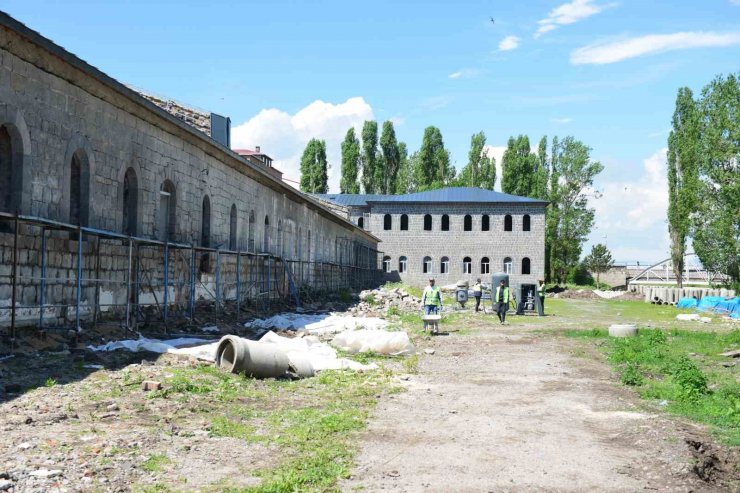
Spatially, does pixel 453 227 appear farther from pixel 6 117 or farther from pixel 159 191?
pixel 6 117

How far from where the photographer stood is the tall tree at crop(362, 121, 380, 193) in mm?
72750

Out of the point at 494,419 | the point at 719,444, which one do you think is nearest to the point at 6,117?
the point at 494,419

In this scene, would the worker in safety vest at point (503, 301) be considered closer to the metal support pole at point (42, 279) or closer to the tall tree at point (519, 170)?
the metal support pole at point (42, 279)

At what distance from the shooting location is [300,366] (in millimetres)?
11109

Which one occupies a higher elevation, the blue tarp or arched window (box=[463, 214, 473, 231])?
arched window (box=[463, 214, 473, 231])

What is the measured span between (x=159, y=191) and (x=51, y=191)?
14.4ft

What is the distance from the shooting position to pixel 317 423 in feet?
25.2

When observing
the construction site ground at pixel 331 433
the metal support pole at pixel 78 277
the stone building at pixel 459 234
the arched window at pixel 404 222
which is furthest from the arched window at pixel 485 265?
the metal support pole at pixel 78 277

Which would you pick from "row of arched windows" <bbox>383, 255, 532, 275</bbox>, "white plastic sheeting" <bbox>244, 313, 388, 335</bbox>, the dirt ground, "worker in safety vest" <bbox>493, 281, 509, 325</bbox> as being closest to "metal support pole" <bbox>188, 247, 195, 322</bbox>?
"white plastic sheeting" <bbox>244, 313, 388, 335</bbox>

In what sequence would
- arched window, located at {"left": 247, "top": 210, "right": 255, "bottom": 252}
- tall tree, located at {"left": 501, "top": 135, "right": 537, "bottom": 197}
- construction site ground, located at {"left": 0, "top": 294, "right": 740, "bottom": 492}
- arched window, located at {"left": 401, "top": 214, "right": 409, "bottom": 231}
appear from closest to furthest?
construction site ground, located at {"left": 0, "top": 294, "right": 740, "bottom": 492} → arched window, located at {"left": 247, "top": 210, "right": 255, "bottom": 252} → arched window, located at {"left": 401, "top": 214, "right": 409, "bottom": 231} → tall tree, located at {"left": 501, "top": 135, "right": 537, "bottom": 197}

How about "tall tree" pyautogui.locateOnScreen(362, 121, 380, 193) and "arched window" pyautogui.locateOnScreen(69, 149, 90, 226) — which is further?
"tall tree" pyautogui.locateOnScreen(362, 121, 380, 193)

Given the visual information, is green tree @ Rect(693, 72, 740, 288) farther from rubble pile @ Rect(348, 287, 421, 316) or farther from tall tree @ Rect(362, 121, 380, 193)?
tall tree @ Rect(362, 121, 380, 193)

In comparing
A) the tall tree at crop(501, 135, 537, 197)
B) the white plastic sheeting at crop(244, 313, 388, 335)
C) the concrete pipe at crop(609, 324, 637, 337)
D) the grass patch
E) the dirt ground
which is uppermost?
the tall tree at crop(501, 135, 537, 197)

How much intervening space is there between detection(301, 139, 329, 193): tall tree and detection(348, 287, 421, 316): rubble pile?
36844 millimetres
